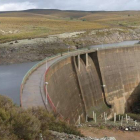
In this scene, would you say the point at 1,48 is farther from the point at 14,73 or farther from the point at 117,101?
the point at 117,101

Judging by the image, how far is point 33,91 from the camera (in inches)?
767

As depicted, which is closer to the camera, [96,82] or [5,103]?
[5,103]

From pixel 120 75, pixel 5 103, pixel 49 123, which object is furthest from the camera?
pixel 120 75

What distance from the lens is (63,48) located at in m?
55.1

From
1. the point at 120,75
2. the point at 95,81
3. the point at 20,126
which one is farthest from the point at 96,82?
the point at 20,126

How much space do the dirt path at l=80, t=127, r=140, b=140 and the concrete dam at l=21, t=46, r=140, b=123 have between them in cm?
588

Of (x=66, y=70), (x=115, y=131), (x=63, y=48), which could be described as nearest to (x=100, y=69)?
(x=66, y=70)

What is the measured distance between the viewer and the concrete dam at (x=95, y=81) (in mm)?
25391

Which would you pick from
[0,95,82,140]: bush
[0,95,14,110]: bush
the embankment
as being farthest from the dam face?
the embankment

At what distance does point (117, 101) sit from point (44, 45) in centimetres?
2442

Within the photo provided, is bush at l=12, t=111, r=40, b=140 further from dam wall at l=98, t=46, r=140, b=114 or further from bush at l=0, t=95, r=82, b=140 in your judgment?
dam wall at l=98, t=46, r=140, b=114

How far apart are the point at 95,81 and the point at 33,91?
14883 mm

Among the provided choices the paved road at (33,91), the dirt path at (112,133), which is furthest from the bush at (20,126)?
the dirt path at (112,133)

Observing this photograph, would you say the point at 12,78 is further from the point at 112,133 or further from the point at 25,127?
the point at 25,127
